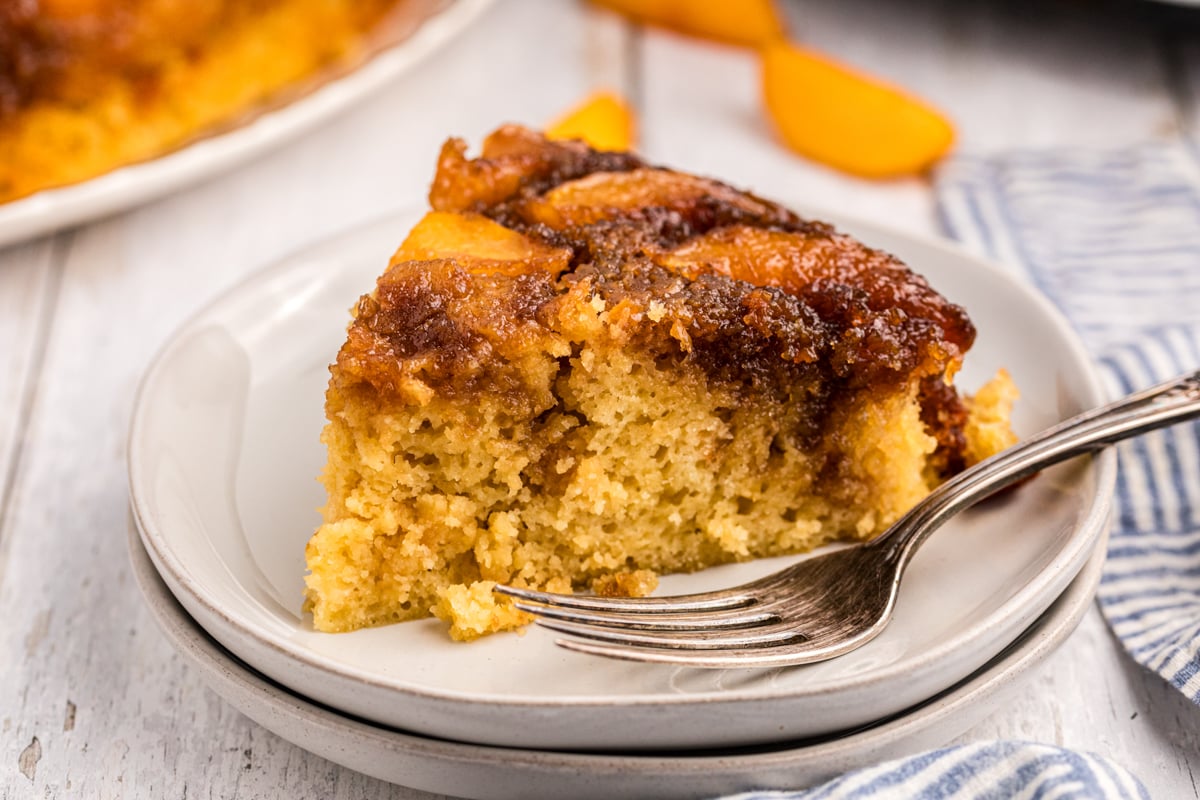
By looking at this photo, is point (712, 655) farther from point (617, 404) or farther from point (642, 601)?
point (617, 404)

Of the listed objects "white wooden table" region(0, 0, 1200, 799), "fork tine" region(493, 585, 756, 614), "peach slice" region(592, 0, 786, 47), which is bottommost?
"white wooden table" region(0, 0, 1200, 799)

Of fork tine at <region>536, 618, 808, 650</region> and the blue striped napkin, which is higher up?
fork tine at <region>536, 618, 808, 650</region>

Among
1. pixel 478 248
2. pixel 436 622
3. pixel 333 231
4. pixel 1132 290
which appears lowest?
pixel 333 231

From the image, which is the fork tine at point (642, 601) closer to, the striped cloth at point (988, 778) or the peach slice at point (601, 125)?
the striped cloth at point (988, 778)

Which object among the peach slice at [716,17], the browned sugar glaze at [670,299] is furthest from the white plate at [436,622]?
the peach slice at [716,17]

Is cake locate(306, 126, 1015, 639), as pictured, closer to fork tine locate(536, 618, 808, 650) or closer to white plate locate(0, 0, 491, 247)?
fork tine locate(536, 618, 808, 650)

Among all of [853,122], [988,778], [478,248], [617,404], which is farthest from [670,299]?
[853,122]

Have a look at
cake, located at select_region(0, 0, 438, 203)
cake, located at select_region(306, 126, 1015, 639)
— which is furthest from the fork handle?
cake, located at select_region(0, 0, 438, 203)
